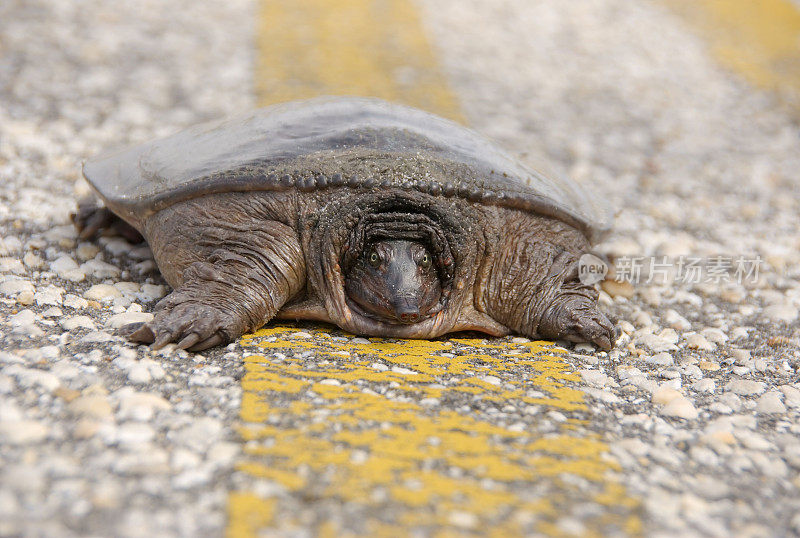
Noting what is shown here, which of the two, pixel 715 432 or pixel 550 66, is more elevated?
pixel 550 66

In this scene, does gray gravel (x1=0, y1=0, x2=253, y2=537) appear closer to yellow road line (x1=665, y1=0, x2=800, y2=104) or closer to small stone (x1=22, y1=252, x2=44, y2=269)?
small stone (x1=22, y1=252, x2=44, y2=269)

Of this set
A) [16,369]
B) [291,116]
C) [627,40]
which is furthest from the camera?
[627,40]

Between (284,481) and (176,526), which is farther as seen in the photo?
(284,481)

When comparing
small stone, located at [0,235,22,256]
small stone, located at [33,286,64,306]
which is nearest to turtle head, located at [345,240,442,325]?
small stone, located at [33,286,64,306]

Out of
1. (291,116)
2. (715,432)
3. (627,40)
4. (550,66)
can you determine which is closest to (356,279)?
(291,116)

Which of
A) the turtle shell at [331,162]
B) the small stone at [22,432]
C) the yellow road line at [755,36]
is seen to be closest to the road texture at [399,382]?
the small stone at [22,432]

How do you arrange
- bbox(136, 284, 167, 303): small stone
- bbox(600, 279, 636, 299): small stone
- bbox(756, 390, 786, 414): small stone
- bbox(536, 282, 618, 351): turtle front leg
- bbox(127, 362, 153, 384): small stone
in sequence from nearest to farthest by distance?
bbox(127, 362, 153, 384): small stone → bbox(756, 390, 786, 414): small stone → bbox(536, 282, 618, 351): turtle front leg → bbox(136, 284, 167, 303): small stone → bbox(600, 279, 636, 299): small stone

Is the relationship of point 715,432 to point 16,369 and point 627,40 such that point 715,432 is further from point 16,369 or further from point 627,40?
point 627,40
